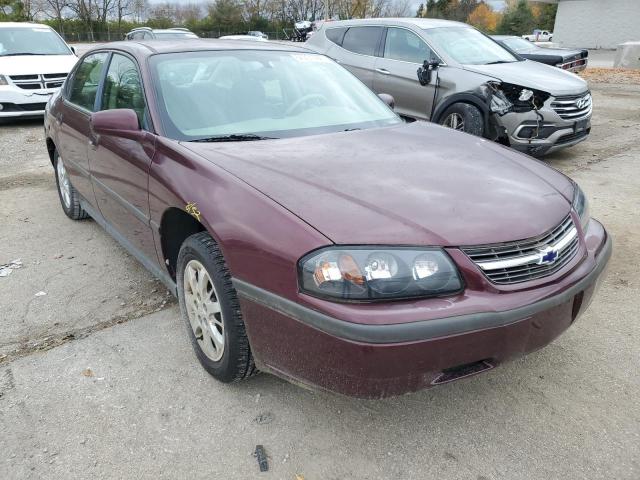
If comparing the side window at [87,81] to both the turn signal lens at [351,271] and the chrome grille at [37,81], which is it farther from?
the chrome grille at [37,81]

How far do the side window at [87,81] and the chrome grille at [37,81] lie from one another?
5.64m

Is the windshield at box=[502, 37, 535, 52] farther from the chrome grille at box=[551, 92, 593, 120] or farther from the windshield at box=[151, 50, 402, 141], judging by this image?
the windshield at box=[151, 50, 402, 141]

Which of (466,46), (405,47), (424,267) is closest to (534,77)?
(466,46)

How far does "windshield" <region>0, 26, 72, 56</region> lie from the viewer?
10.1 metres

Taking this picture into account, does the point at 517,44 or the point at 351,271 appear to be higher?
the point at 517,44

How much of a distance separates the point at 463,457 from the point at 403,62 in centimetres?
619

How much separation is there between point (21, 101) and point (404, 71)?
21.2 ft

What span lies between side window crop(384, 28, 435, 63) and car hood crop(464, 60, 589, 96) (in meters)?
0.71

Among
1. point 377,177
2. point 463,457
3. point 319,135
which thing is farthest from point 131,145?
point 463,457

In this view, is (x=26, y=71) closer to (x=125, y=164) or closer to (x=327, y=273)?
(x=125, y=164)

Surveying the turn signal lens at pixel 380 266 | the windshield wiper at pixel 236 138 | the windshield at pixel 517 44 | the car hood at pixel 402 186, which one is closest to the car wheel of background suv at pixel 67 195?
the windshield wiper at pixel 236 138

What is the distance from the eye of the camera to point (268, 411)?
2455 mm

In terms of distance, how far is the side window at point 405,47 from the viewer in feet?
23.7

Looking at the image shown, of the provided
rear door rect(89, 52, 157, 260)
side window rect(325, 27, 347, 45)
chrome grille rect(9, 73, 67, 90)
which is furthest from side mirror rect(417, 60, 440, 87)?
chrome grille rect(9, 73, 67, 90)
